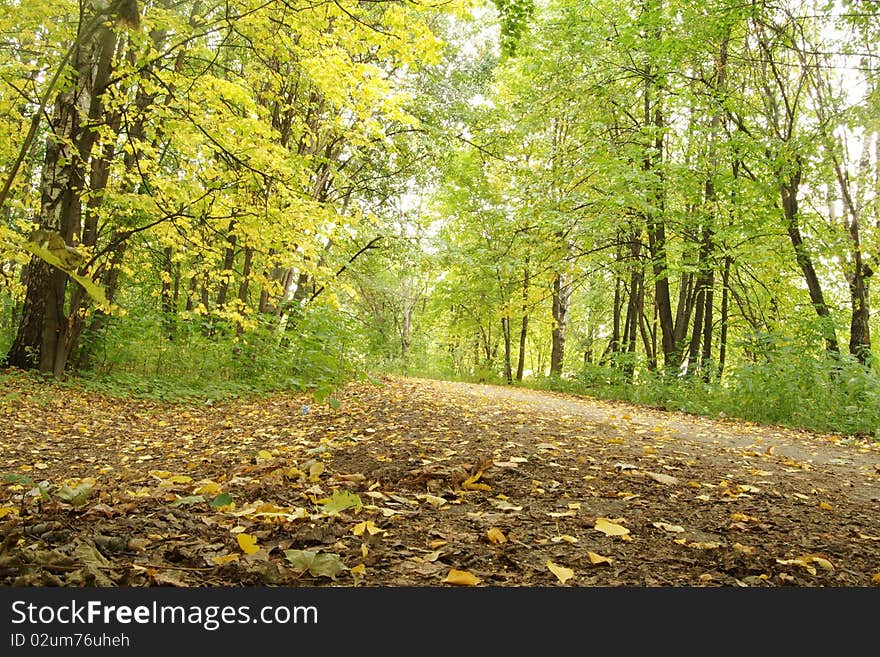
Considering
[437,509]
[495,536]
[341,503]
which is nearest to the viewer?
[495,536]

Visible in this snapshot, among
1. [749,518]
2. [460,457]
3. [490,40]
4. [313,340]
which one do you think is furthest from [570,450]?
[490,40]

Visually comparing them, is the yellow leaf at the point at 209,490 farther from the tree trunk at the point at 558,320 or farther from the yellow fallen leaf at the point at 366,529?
the tree trunk at the point at 558,320

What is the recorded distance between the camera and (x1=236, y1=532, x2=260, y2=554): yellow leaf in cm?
202

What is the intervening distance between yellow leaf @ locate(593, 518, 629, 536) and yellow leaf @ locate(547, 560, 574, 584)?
44 centimetres

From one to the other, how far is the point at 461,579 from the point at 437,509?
858 mm

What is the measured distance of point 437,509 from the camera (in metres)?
2.60

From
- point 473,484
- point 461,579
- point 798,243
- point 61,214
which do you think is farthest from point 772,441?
point 61,214

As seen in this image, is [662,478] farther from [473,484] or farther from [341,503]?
[341,503]

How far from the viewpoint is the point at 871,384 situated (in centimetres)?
704

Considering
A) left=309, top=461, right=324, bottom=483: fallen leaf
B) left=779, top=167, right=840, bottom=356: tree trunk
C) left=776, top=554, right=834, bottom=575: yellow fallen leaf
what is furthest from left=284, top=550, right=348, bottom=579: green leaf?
left=779, top=167, right=840, bottom=356: tree trunk

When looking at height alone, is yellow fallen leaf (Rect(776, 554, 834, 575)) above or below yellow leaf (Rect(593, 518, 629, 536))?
above

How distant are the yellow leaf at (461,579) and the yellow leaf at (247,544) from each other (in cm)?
Result: 77

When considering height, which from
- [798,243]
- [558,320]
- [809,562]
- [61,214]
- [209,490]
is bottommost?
[209,490]

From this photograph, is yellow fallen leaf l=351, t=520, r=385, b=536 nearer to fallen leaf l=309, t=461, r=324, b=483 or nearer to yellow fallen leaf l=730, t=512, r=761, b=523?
fallen leaf l=309, t=461, r=324, b=483
